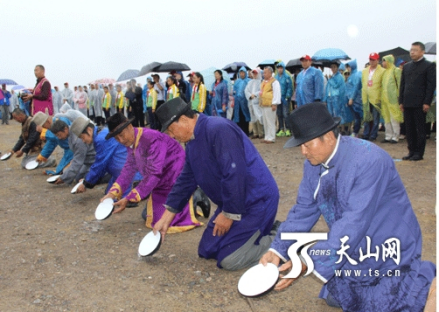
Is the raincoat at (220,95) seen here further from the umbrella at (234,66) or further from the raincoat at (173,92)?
the umbrella at (234,66)

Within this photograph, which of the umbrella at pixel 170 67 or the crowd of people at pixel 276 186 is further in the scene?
the umbrella at pixel 170 67

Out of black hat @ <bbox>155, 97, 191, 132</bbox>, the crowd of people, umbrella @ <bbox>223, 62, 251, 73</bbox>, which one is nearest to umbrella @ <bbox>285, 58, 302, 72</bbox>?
umbrella @ <bbox>223, 62, 251, 73</bbox>

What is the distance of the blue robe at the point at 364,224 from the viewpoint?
6.50 ft

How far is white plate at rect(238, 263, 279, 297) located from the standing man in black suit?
548 cm

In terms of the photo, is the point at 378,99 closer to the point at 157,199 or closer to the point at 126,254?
the point at 157,199

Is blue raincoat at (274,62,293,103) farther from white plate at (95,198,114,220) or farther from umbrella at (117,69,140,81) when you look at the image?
umbrella at (117,69,140,81)

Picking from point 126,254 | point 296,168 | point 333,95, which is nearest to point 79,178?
point 126,254

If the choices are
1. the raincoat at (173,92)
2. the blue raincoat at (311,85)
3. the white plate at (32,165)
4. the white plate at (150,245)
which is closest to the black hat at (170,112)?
the white plate at (150,245)

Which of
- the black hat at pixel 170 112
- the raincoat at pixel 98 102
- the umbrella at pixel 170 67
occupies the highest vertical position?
the black hat at pixel 170 112

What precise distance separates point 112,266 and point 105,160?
2066 millimetres

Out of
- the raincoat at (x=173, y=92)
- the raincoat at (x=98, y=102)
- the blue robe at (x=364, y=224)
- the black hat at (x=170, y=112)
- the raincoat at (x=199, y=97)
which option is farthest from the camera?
the raincoat at (x=98, y=102)

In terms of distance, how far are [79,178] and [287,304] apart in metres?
4.53

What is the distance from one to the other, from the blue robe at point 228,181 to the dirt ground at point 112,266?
0.28 meters

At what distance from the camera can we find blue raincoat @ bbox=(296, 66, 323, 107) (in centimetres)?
906
